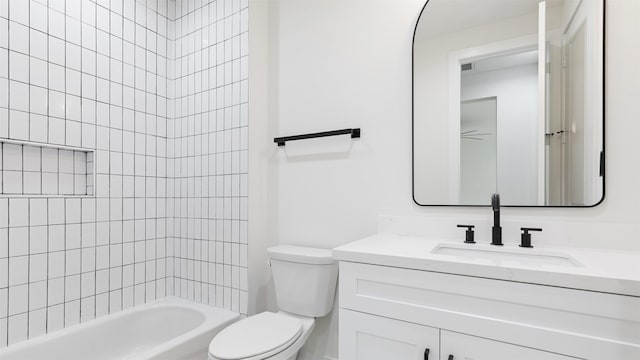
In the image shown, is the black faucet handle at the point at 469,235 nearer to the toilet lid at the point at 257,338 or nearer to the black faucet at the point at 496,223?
the black faucet at the point at 496,223

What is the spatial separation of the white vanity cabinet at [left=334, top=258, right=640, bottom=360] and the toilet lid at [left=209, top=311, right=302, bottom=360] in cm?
31

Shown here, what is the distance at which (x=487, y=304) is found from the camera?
98 cm

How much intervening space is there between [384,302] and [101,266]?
163cm

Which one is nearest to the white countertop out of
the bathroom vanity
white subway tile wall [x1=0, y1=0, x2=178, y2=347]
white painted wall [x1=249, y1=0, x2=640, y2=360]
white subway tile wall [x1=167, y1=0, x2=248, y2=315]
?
the bathroom vanity

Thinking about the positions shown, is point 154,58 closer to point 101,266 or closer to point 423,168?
point 101,266

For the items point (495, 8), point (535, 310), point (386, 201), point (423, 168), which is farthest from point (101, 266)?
point (495, 8)

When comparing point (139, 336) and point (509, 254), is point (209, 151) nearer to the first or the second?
point (139, 336)

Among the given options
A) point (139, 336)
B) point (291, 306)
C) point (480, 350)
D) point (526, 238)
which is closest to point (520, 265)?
point (480, 350)

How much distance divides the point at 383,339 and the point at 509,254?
59cm

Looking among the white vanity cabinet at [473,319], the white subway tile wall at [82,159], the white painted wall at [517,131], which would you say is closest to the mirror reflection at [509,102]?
the white painted wall at [517,131]

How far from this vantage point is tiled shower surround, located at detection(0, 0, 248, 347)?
1581mm

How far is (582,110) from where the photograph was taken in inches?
50.6

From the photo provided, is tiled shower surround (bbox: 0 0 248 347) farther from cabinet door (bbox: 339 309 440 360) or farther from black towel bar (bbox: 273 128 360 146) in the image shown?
cabinet door (bbox: 339 309 440 360)

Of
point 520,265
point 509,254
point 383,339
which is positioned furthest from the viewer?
point 509,254
